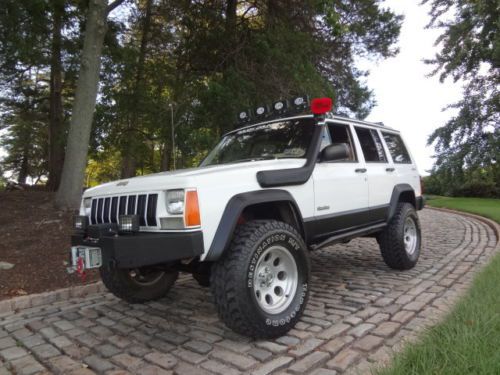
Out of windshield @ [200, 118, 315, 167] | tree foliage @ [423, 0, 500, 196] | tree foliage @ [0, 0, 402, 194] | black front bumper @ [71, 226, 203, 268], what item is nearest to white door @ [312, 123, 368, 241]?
windshield @ [200, 118, 315, 167]

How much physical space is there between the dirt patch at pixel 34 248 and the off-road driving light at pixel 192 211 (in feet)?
9.83

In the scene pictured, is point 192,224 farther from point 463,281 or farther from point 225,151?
point 463,281

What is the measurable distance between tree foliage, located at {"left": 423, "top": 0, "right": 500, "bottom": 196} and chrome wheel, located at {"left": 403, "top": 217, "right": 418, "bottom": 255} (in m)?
14.9

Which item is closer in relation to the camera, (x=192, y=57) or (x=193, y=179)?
(x=193, y=179)

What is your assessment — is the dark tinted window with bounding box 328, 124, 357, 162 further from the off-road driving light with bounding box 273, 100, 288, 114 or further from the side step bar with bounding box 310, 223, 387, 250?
the side step bar with bounding box 310, 223, 387, 250

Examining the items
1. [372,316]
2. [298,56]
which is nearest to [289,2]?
[298,56]

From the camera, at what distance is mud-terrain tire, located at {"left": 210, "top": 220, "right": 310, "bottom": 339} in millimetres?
3002

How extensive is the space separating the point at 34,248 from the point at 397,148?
566cm

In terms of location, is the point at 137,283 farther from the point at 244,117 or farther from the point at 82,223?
the point at 244,117

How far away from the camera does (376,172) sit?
5035mm

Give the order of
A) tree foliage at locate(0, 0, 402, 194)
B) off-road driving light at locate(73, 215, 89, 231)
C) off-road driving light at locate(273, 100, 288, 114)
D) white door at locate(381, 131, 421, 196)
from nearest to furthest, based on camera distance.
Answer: off-road driving light at locate(73, 215, 89, 231) → off-road driving light at locate(273, 100, 288, 114) → white door at locate(381, 131, 421, 196) → tree foliage at locate(0, 0, 402, 194)

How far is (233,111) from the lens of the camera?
359 inches

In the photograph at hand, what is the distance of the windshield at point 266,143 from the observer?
4172 mm

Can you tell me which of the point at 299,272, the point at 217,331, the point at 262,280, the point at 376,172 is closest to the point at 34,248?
the point at 217,331
